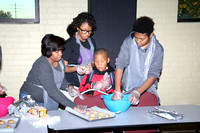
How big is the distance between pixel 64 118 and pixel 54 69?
0.58 metres

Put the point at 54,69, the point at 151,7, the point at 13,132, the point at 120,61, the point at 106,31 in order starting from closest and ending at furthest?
the point at 13,132, the point at 54,69, the point at 120,61, the point at 106,31, the point at 151,7

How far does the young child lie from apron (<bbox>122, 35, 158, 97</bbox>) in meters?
0.23

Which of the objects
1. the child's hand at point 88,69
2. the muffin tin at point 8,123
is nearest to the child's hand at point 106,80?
the child's hand at point 88,69

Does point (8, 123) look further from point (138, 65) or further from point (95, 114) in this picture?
point (138, 65)

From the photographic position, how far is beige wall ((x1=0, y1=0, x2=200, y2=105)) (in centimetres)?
339

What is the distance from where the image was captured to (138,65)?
2.41m

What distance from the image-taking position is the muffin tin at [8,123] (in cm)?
158

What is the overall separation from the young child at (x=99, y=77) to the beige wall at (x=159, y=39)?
1124 millimetres

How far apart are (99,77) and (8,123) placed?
1.18m

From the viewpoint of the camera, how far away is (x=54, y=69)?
2.22 meters

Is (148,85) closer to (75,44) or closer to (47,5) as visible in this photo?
(75,44)

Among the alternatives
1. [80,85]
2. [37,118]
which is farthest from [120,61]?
[37,118]

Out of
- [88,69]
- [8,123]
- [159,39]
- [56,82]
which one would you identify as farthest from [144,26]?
[159,39]

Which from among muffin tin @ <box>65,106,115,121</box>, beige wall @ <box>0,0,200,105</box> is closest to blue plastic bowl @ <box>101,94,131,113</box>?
muffin tin @ <box>65,106,115,121</box>
